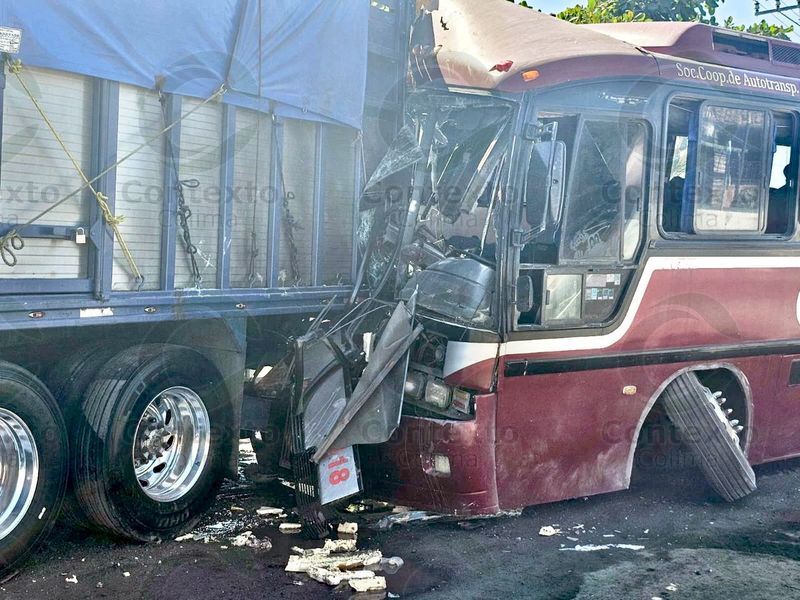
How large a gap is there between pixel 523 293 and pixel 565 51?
142cm

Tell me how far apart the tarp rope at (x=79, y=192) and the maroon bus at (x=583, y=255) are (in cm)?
162

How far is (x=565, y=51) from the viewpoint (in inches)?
225

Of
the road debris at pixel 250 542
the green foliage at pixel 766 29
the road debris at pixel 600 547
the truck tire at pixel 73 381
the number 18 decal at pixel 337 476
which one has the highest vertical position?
the green foliage at pixel 766 29

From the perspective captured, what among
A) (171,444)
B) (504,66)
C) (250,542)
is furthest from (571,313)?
(171,444)

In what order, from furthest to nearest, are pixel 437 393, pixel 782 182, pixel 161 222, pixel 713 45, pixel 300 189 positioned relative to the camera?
pixel 782 182 < pixel 713 45 < pixel 300 189 < pixel 437 393 < pixel 161 222

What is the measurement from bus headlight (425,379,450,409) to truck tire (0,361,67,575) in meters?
2.05

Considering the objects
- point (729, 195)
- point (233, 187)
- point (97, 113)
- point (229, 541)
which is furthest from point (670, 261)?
point (97, 113)

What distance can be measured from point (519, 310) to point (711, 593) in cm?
181

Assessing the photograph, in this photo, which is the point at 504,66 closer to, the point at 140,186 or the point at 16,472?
the point at 140,186

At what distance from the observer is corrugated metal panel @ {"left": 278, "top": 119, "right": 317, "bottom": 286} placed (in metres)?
5.68

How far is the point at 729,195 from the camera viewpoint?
660 cm

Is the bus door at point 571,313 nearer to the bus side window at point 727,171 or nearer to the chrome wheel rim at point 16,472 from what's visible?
the bus side window at point 727,171

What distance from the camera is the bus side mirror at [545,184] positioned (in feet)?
18.1

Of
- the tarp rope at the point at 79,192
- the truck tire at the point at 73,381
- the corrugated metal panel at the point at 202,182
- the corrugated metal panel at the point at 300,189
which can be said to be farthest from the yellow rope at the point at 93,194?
the corrugated metal panel at the point at 300,189
